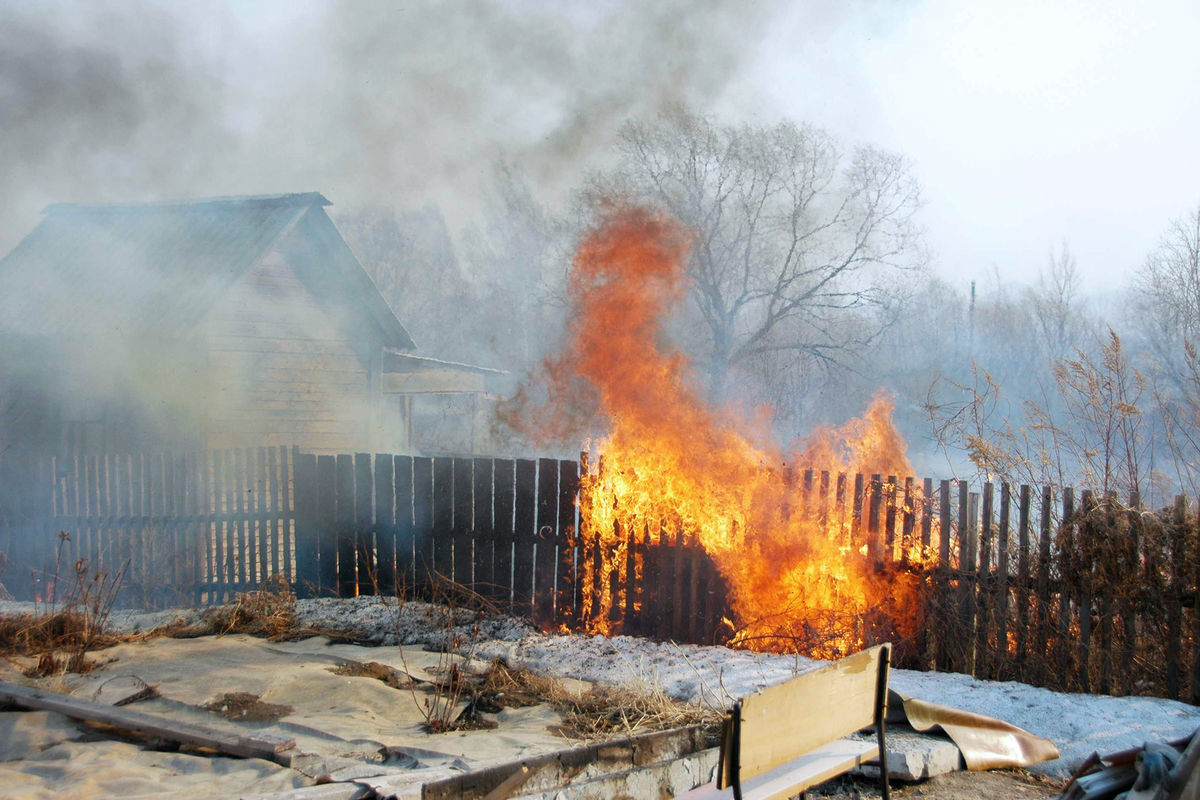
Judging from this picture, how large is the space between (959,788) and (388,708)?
4.04 meters

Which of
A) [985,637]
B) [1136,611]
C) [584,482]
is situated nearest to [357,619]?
[584,482]

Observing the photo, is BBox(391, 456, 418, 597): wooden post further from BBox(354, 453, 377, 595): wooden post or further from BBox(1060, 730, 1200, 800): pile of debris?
BBox(1060, 730, 1200, 800): pile of debris

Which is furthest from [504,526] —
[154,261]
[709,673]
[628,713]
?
[154,261]

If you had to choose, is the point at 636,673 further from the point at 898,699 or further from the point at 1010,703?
the point at 1010,703

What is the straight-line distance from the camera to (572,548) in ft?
26.9

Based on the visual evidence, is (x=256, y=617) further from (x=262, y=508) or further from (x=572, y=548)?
(x=572, y=548)

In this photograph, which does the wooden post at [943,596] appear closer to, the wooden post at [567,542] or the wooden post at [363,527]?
the wooden post at [567,542]

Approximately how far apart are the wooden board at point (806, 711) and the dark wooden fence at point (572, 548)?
3.34 m

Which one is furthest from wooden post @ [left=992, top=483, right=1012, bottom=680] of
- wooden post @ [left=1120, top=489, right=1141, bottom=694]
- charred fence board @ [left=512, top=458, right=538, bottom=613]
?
charred fence board @ [left=512, top=458, right=538, bottom=613]

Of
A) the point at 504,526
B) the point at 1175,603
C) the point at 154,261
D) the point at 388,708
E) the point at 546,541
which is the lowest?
the point at 388,708

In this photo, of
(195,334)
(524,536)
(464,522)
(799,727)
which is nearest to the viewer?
(799,727)

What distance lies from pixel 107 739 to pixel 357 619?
139 inches

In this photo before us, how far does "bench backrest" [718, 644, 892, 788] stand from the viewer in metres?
2.83

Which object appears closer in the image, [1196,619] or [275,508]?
[1196,619]
